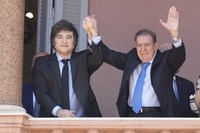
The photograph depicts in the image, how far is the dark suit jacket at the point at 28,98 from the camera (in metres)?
8.96

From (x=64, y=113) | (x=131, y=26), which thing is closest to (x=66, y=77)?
(x=64, y=113)

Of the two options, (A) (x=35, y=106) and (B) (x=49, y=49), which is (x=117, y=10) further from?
(A) (x=35, y=106)

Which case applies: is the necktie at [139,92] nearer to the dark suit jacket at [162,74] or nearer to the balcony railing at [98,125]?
the dark suit jacket at [162,74]

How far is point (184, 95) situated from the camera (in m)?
8.95

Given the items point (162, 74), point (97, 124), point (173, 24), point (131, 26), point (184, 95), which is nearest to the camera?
point (97, 124)

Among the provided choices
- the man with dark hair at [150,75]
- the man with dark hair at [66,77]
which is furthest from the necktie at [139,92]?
the man with dark hair at [66,77]

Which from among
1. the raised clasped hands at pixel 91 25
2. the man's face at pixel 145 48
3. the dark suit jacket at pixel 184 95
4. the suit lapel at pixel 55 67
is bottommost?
the dark suit jacket at pixel 184 95

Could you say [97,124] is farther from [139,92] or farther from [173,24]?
[173,24]

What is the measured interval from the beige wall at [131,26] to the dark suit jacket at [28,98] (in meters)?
1.85

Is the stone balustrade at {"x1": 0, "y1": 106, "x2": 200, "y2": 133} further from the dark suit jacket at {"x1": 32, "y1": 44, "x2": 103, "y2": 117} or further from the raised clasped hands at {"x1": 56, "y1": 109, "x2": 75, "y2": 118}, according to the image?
the dark suit jacket at {"x1": 32, "y1": 44, "x2": 103, "y2": 117}

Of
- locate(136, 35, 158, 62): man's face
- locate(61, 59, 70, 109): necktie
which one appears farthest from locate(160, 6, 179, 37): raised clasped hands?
locate(61, 59, 70, 109): necktie

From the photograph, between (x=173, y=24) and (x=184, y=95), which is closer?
(x=173, y=24)

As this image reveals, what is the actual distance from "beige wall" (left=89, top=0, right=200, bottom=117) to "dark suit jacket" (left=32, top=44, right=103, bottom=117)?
1991mm

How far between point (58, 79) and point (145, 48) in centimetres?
85
